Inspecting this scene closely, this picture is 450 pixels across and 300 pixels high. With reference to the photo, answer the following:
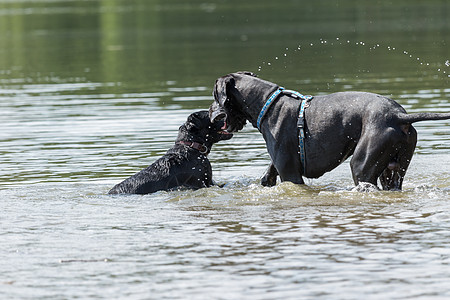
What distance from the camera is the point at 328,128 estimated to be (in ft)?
30.9

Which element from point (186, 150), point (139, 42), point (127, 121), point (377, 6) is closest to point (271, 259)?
point (186, 150)

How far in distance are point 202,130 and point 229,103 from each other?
1.09 metres

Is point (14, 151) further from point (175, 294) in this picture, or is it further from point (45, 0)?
point (45, 0)

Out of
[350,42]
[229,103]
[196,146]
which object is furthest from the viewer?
[350,42]

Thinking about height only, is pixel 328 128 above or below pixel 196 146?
above

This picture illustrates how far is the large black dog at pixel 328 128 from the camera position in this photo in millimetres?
8898

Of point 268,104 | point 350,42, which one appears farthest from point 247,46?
point 268,104

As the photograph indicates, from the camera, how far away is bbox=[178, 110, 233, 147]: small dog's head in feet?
36.9

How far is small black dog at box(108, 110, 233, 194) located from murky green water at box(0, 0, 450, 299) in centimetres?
29

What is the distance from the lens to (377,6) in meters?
47.7

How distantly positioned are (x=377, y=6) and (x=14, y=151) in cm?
3622

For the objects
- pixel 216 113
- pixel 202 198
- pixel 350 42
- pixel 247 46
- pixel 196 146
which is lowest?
pixel 247 46

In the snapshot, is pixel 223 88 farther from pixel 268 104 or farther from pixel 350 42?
pixel 350 42

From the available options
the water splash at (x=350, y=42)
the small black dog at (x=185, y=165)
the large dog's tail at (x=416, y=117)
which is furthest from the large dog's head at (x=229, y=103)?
the water splash at (x=350, y=42)
